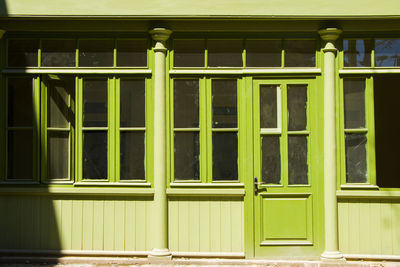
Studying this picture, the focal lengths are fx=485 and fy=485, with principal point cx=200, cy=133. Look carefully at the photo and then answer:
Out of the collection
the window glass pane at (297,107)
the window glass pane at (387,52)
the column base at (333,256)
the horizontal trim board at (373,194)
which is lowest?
the column base at (333,256)

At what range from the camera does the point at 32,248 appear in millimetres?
6848

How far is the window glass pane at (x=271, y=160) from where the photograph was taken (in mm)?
6773

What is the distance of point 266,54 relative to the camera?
6828 millimetres

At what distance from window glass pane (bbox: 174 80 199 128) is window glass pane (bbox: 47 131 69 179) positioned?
1.63 metres

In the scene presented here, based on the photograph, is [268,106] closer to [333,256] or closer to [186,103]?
[186,103]

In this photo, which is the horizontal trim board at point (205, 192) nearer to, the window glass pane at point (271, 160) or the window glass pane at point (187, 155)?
the window glass pane at point (187, 155)

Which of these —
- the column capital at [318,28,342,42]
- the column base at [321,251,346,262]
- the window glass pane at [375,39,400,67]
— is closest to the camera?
the column base at [321,251,346,262]

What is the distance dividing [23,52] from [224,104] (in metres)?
2.98

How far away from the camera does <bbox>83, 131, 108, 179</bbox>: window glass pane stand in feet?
22.6

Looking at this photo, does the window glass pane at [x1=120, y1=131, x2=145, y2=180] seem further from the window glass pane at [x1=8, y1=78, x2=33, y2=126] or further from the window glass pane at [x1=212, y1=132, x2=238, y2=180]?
the window glass pane at [x1=8, y1=78, x2=33, y2=126]

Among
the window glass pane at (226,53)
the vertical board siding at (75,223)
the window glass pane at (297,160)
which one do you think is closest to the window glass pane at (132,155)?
the vertical board siding at (75,223)

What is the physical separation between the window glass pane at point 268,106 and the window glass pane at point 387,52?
58.5 inches

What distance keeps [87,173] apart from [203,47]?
7.97ft

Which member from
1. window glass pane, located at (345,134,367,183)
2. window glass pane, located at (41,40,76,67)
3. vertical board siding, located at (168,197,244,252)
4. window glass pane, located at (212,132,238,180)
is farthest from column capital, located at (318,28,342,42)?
window glass pane, located at (41,40,76,67)
